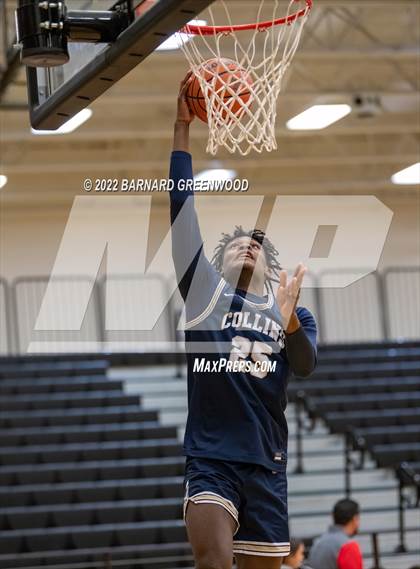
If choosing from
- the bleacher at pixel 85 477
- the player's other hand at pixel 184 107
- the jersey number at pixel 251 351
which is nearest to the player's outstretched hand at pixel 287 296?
the jersey number at pixel 251 351

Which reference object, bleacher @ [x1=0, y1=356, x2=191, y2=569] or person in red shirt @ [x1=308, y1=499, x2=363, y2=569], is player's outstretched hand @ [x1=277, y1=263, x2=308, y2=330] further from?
bleacher @ [x1=0, y1=356, x2=191, y2=569]

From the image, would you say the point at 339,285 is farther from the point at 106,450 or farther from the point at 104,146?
the point at 106,450

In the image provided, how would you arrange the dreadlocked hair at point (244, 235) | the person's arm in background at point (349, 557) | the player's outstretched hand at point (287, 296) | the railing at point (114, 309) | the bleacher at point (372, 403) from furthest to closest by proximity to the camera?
the railing at point (114, 309) → the bleacher at point (372, 403) → the person's arm in background at point (349, 557) → the dreadlocked hair at point (244, 235) → the player's outstretched hand at point (287, 296)

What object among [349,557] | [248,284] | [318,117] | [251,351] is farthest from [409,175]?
[251,351]

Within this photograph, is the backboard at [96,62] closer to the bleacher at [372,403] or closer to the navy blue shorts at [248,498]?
the navy blue shorts at [248,498]

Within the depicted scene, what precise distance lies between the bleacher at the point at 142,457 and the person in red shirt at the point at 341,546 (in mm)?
1348

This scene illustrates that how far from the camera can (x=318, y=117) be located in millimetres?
14328

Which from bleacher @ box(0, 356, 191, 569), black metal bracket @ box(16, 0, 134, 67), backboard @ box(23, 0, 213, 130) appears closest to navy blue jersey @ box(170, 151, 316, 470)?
backboard @ box(23, 0, 213, 130)

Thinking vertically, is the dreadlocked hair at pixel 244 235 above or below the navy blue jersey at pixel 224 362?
above

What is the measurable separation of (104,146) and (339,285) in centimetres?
499

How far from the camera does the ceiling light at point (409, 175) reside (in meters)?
18.1

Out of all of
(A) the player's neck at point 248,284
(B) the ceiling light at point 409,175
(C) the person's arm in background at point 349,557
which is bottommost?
(C) the person's arm in background at point 349,557

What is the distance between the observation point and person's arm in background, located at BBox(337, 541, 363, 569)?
7.65 metres

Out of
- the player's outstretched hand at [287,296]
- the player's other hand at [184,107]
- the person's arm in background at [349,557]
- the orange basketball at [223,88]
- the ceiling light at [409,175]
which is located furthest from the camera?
the ceiling light at [409,175]
